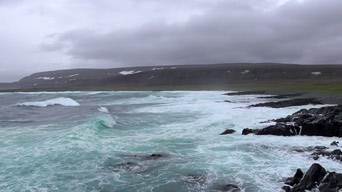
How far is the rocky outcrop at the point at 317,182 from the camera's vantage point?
776 cm

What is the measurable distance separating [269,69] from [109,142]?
110499mm

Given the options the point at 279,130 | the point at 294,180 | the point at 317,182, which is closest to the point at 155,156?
the point at 294,180

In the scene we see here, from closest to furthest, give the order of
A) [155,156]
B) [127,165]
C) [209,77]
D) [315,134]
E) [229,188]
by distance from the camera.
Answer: [229,188], [127,165], [155,156], [315,134], [209,77]

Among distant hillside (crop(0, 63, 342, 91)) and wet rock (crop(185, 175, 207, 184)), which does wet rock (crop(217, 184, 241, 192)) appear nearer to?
wet rock (crop(185, 175, 207, 184))

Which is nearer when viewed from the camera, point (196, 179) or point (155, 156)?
point (196, 179)

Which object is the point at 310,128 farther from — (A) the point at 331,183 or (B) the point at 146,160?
(B) the point at 146,160

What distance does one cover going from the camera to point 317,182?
8125 mm

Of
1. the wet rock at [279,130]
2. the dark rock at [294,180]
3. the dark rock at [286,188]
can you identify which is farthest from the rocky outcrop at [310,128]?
the dark rock at [286,188]

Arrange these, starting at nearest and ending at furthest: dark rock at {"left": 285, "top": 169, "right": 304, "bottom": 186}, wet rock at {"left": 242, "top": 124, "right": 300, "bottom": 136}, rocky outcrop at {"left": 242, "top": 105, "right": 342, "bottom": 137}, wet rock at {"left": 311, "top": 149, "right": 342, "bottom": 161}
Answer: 1. dark rock at {"left": 285, "top": 169, "right": 304, "bottom": 186}
2. wet rock at {"left": 311, "top": 149, "right": 342, "bottom": 161}
3. rocky outcrop at {"left": 242, "top": 105, "right": 342, "bottom": 137}
4. wet rock at {"left": 242, "top": 124, "right": 300, "bottom": 136}

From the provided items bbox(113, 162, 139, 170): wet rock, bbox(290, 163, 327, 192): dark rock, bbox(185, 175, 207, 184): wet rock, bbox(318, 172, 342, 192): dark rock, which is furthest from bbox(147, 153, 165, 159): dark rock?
bbox(318, 172, 342, 192): dark rock

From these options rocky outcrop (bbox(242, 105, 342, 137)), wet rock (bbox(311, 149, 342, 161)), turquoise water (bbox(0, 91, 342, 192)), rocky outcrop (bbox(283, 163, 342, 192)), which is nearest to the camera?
rocky outcrop (bbox(283, 163, 342, 192))

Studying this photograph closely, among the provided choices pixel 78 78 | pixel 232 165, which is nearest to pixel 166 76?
pixel 78 78

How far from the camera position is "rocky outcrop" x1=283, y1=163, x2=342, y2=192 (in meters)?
7.76

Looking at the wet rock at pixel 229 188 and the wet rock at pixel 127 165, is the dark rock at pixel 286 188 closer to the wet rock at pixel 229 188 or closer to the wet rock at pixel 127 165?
the wet rock at pixel 229 188
